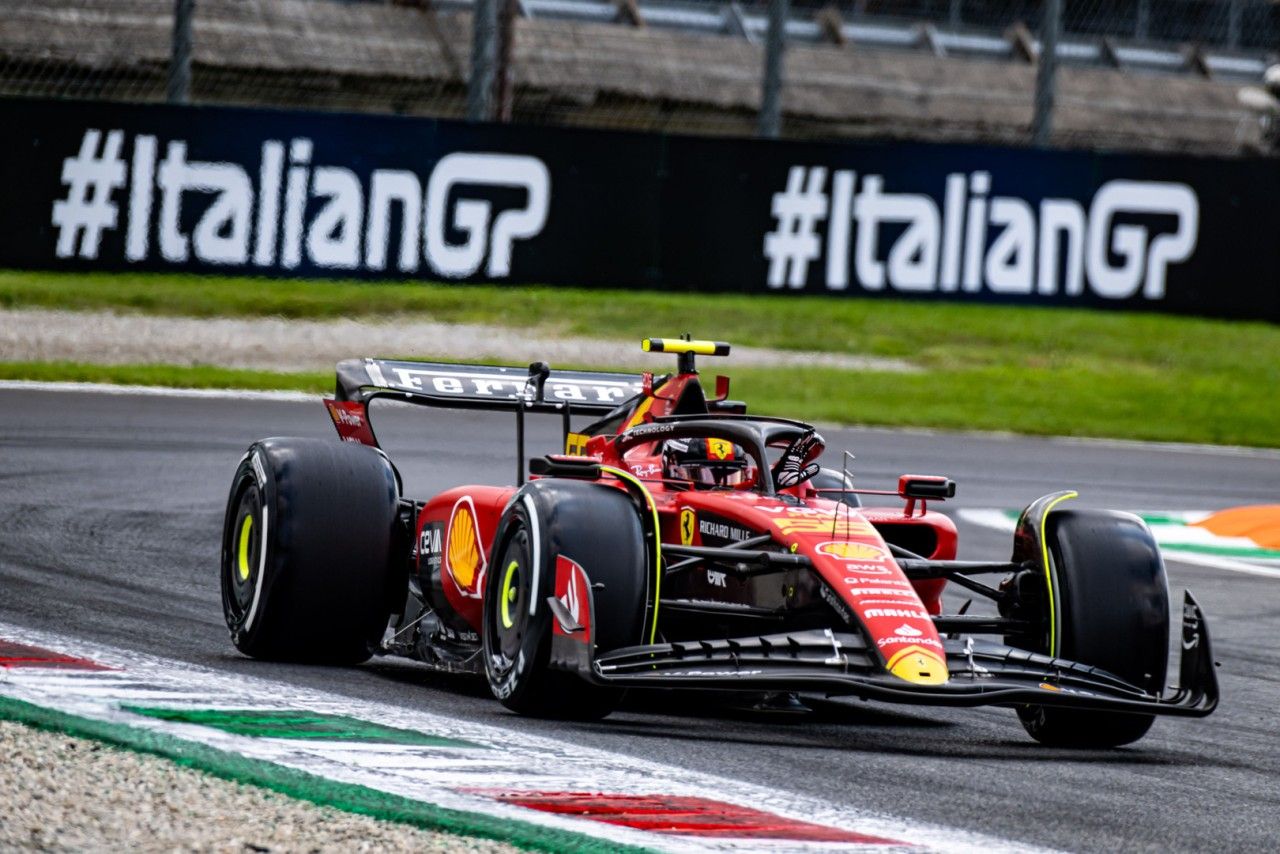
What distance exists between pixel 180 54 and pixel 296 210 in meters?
1.58

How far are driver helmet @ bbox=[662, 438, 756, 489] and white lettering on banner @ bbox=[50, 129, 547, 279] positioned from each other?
11118 mm

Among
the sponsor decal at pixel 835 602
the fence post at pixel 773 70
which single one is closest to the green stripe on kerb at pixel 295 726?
the sponsor decal at pixel 835 602

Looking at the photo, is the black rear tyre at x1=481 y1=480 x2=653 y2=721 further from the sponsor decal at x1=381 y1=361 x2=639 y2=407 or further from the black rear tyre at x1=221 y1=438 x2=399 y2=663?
the sponsor decal at x1=381 y1=361 x2=639 y2=407

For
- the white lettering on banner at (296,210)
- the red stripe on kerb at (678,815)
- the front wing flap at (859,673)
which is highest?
the white lettering on banner at (296,210)

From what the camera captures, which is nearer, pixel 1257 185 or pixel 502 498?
pixel 502 498

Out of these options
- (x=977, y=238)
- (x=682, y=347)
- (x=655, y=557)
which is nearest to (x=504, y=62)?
(x=977, y=238)

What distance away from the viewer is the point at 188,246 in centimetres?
1783

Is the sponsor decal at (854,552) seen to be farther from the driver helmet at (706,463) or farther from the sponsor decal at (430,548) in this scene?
the sponsor decal at (430,548)

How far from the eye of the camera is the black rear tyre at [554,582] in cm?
628

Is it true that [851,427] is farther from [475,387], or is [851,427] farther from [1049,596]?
[1049,596]

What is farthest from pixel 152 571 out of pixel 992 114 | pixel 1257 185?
pixel 992 114

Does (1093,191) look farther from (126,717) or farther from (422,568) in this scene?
(126,717)

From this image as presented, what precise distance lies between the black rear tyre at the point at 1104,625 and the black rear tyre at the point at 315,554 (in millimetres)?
2254

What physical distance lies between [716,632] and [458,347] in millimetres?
11997
